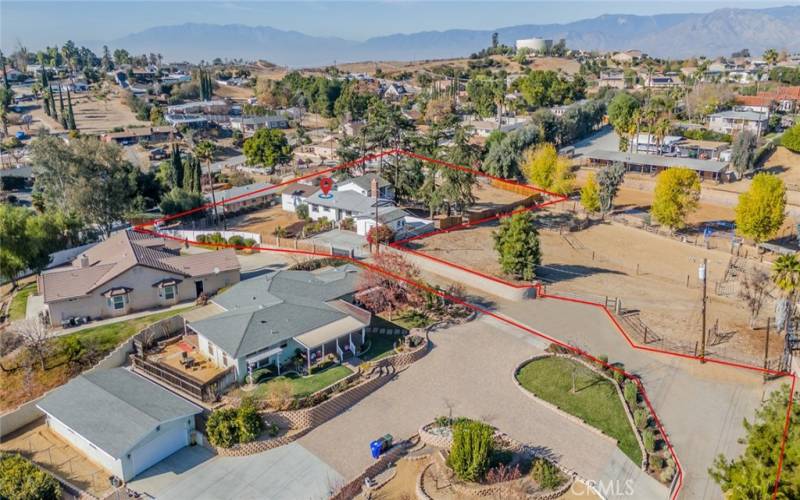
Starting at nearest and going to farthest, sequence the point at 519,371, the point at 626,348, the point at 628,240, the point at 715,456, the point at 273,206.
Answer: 1. the point at 715,456
2. the point at 519,371
3. the point at 626,348
4. the point at 628,240
5. the point at 273,206

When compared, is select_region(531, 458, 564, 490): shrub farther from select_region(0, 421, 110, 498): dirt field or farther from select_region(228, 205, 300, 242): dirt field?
select_region(228, 205, 300, 242): dirt field

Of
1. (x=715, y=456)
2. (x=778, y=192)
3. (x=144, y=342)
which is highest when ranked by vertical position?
(x=778, y=192)

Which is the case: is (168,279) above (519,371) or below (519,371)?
above

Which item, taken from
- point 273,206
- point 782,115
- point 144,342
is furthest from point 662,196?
point 782,115

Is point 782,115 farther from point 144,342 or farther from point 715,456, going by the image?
point 144,342

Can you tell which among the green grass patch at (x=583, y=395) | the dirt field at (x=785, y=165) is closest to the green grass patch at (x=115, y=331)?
the green grass patch at (x=583, y=395)

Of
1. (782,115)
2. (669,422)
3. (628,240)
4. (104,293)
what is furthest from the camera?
(782,115)

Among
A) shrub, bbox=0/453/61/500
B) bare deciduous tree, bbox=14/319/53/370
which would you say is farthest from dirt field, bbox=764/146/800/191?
shrub, bbox=0/453/61/500
